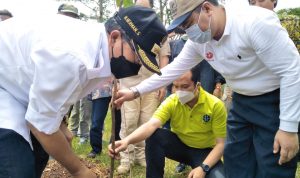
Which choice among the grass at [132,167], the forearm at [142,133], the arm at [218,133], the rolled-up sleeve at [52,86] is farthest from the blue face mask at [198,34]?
the grass at [132,167]

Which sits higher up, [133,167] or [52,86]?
[52,86]

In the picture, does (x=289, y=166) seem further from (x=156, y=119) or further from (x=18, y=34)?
(x=18, y=34)

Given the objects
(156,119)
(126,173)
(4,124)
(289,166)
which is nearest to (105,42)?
(4,124)

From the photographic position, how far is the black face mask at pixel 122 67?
1.84m

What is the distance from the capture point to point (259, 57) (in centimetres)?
212

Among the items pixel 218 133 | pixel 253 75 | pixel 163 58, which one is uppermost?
pixel 253 75

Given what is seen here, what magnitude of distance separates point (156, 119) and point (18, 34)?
187cm

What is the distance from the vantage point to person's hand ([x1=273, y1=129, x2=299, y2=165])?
2.08 m

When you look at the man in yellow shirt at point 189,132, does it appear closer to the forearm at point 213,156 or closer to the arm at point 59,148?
the forearm at point 213,156

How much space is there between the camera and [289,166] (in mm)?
2320

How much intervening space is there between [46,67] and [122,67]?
0.44 meters

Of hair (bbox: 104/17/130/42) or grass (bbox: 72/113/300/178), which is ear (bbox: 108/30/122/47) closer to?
hair (bbox: 104/17/130/42)

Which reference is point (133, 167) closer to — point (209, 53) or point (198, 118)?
point (198, 118)

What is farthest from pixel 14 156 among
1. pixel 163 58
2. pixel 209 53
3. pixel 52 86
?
pixel 163 58
